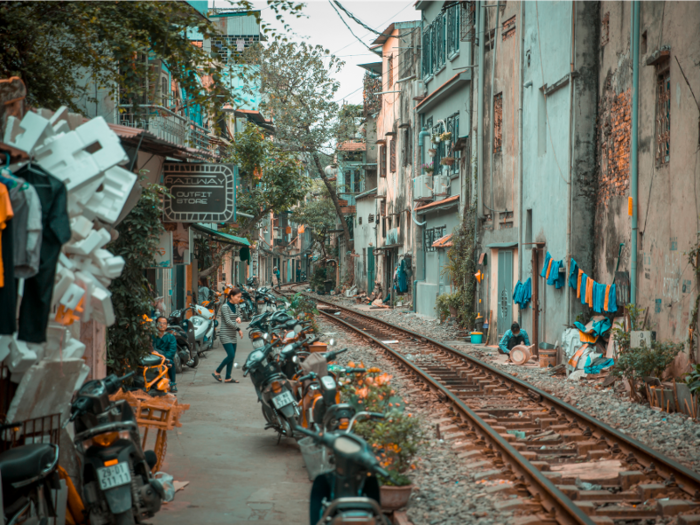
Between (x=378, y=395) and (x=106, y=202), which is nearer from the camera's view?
(x=106, y=202)

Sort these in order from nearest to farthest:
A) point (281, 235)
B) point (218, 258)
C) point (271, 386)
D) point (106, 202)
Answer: point (106, 202), point (271, 386), point (218, 258), point (281, 235)

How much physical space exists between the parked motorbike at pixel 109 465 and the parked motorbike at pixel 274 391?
8.40 ft

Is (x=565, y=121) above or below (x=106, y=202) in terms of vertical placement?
above

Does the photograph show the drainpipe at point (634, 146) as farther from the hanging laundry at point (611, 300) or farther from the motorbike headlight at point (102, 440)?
the motorbike headlight at point (102, 440)

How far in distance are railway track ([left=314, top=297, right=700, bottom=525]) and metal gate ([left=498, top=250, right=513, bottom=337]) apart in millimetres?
6808

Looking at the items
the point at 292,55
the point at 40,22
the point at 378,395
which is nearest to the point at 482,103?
the point at 40,22

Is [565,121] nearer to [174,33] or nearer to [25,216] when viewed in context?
[174,33]

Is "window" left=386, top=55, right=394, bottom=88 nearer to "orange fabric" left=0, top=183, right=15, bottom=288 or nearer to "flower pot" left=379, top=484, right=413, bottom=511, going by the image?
"flower pot" left=379, top=484, right=413, bottom=511

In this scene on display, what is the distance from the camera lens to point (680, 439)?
8.48m

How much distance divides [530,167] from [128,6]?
1122cm

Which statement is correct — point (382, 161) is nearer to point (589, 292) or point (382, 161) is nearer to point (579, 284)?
point (579, 284)

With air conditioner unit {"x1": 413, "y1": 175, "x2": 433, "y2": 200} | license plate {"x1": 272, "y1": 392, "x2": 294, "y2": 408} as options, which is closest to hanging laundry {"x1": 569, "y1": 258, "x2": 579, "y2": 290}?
license plate {"x1": 272, "y1": 392, "x2": 294, "y2": 408}

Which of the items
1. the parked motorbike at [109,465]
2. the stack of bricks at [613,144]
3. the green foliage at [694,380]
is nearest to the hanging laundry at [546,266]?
the stack of bricks at [613,144]

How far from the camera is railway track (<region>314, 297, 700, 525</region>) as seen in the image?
6039mm
